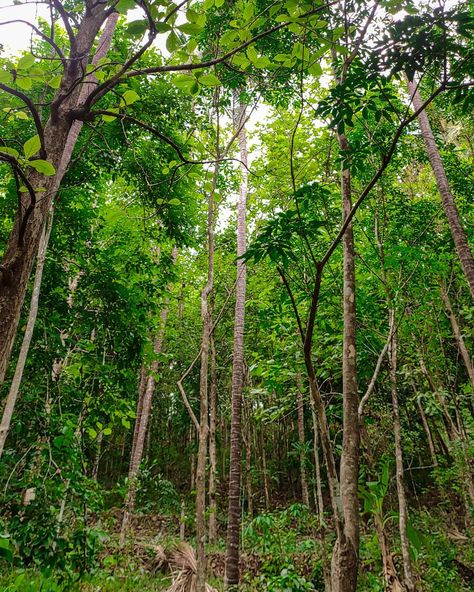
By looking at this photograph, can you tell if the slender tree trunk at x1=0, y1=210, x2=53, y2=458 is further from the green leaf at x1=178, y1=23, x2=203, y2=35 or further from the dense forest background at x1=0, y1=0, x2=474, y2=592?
the green leaf at x1=178, y1=23, x2=203, y2=35

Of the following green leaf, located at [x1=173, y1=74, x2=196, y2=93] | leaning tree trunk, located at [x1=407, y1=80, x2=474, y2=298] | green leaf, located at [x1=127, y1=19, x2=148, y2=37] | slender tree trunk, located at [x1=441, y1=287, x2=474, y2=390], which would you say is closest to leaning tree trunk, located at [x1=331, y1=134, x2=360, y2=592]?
green leaf, located at [x1=173, y1=74, x2=196, y2=93]

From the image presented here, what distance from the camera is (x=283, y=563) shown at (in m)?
6.95

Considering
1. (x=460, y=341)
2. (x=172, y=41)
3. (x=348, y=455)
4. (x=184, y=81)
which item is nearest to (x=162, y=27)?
(x=172, y=41)

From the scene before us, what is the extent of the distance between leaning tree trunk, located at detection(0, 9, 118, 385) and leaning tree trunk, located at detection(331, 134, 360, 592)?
2009 mm

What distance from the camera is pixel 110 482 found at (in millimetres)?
22297

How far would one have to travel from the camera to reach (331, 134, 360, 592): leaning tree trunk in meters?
2.12

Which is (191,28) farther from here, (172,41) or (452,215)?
(452,215)

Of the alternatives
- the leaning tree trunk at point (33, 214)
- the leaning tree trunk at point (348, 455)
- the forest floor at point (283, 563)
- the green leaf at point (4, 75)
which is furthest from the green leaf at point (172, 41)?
the forest floor at point (283, 563)

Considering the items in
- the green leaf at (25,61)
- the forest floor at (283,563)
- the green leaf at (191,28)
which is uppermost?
the green leaf at (191,28)

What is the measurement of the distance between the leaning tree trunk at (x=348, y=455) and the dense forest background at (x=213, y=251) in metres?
0.01

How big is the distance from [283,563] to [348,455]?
5716 millimetres

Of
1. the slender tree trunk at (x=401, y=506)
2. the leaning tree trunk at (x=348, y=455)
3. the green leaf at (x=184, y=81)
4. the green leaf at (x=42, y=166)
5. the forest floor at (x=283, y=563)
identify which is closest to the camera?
the green leaf at (x=42, y=166)

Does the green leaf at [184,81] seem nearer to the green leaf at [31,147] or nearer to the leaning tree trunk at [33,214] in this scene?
the leaning tree trunk at [33,214]

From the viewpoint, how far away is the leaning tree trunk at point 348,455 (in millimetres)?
2117
